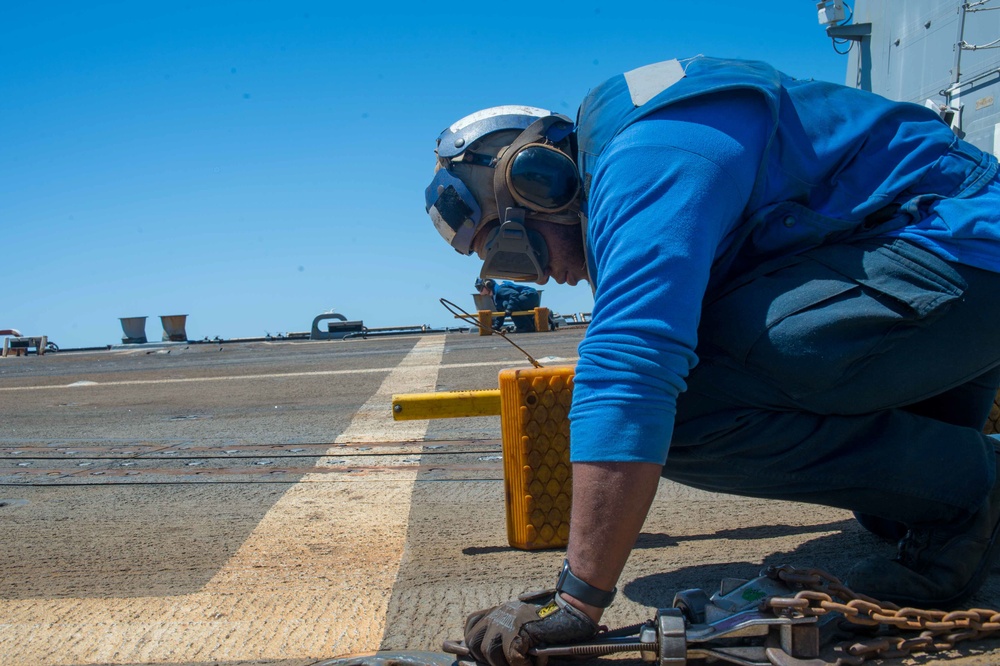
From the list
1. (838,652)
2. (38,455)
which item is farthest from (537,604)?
(38,455)

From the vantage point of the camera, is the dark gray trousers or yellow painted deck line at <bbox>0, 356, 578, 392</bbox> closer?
the dark gray trousers

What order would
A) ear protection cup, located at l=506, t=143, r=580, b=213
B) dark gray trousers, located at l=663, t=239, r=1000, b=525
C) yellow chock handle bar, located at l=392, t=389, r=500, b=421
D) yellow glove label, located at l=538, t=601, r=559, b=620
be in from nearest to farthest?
yellow glove label, located at l=538, t=601, r=559, b=620, dark gray trousers, located at l=663, t=239, r=1000, b=525, ear protection cup, located at l=506, t=143, r=580, b=213, yellow chock handle bar, located at l=392, t=389, r=500, b=421

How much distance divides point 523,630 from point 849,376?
95cm

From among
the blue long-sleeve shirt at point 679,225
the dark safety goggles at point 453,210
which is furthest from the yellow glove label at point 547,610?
the dark safety goggles at point 453,210

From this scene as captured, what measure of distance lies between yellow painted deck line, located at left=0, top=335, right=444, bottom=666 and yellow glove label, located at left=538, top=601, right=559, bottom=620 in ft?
1.74

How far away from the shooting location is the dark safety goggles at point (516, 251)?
99.0 inches

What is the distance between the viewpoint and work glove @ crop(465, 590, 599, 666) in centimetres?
174

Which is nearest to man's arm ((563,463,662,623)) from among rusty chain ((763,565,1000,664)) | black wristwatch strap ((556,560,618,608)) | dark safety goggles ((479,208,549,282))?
black wristwatch strap ((556,560,618,608))

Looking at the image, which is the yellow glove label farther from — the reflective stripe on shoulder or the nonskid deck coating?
the reflective stripe on shoulder

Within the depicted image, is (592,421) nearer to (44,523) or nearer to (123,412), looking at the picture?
(44,523)

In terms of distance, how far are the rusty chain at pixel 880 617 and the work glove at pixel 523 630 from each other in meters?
0.40

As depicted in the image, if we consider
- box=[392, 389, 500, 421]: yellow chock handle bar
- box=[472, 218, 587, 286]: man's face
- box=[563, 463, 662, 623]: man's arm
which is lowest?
box=[392, 389, 500, 421]: yellow chock handle bar

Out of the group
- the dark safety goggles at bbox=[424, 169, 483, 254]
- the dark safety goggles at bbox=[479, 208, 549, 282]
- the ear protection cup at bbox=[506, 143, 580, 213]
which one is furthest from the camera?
the dark safety goggles at bbox=[424, 169, 483, 254]

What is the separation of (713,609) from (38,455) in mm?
4467
